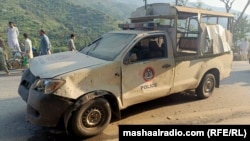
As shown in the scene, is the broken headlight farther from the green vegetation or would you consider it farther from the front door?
the green vegetation

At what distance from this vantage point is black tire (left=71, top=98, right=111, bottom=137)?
4.14 metres

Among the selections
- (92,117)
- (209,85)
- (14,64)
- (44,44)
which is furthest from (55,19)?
(92,117)

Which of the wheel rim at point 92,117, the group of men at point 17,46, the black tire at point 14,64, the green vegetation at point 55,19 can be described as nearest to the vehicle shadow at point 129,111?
the wheel rim at point 92,117

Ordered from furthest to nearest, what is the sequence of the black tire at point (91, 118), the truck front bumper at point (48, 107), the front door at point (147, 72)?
the front door at point (147, 72)
the black tire at point (91, 118)
the truck front bumper at point (48, 107)

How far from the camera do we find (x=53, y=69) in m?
4.32

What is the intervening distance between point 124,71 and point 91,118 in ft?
3.29

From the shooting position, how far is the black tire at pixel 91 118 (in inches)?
163

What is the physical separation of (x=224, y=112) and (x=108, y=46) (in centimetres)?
286

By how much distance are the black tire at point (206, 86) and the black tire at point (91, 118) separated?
2.85 m

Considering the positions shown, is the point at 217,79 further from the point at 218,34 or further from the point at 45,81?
the point at 45,81

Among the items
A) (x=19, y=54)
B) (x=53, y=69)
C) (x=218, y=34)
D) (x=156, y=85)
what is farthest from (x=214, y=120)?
(x=19, y=54)

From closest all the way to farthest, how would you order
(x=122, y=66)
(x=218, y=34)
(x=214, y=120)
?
(x=122, y=66) < (x=214, y=120) < (x=218, y=34)

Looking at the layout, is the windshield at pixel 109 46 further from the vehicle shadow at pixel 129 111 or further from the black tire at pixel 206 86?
the black tire at pixel 206 86

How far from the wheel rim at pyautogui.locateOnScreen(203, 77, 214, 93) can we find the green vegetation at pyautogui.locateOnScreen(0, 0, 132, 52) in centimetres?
2792
